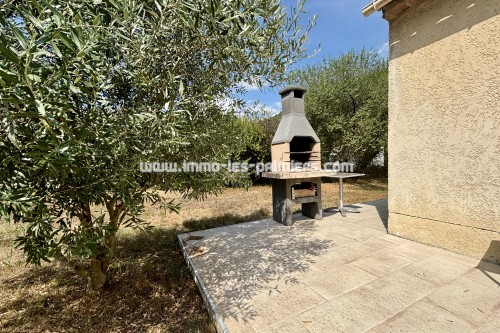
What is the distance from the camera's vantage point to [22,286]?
162 inches

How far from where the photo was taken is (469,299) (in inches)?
111

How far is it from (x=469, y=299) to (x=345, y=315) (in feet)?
5.38

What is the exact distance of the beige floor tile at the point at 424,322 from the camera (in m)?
2.37

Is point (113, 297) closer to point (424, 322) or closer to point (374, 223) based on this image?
point (424, 322)

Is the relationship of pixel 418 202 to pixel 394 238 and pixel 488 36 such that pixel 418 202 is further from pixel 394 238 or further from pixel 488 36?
pixel 488 36

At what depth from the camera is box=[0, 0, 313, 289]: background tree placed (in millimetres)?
1401

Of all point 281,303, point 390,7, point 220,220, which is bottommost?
point 220,220

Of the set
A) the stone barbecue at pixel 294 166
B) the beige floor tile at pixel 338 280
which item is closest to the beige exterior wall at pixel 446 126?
the stone barbecue at pixel 294 166

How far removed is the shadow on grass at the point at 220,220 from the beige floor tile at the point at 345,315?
4.62 meters

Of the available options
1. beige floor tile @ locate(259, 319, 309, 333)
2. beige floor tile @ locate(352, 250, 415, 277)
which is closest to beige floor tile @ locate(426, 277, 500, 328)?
beige floor tile @ locate(352, 250, 415, 277)

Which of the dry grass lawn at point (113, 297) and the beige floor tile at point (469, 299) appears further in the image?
the dry grass lawn at point (113, 297)

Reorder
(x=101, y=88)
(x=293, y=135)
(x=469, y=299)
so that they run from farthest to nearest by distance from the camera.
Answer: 1. (x=293, y=135)
2. (x=469, y=299)
3. (x=101, y=88)

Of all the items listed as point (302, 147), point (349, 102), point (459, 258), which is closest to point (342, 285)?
point (459, 258)

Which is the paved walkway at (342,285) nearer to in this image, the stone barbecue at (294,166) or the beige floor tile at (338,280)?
the beige floor tile at (338,280)
